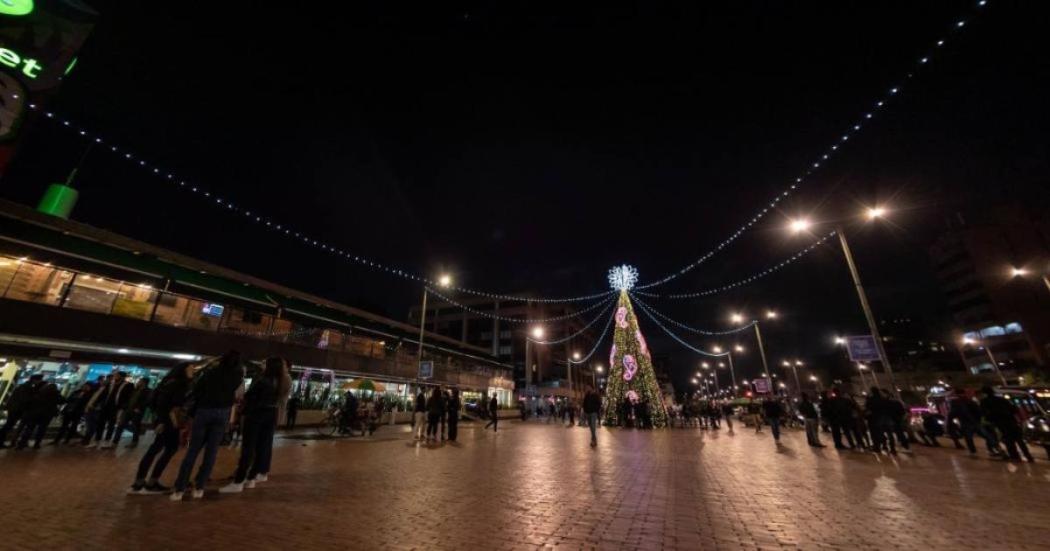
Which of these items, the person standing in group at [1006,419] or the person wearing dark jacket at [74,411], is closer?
the person standing in group at [1006,419]

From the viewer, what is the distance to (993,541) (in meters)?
3.67

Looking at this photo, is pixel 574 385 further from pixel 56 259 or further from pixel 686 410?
pixel 56 259

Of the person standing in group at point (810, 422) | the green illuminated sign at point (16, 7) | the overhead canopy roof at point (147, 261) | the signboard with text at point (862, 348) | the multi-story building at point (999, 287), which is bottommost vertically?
the person standing in group at point (810, 422)

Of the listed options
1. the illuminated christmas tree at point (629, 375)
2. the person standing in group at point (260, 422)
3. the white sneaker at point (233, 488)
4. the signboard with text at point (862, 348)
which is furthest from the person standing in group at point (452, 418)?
the signboard with text at point (862, 348)

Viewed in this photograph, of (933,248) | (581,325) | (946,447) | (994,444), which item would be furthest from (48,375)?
(933,248)

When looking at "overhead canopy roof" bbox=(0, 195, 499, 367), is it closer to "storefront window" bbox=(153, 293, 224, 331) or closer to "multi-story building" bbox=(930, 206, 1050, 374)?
"storefront window" bbox=(153, 293, 224, 331)

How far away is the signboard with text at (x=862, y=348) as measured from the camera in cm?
1246

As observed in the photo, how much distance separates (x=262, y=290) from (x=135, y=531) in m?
23.1

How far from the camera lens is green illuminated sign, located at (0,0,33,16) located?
8.49 m

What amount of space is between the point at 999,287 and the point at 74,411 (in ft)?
301

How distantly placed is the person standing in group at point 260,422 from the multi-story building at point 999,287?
263ft

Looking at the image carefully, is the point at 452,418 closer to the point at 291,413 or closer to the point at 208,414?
the point at 291,413

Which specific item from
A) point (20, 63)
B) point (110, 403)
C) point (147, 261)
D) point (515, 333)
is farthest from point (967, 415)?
point (515, 333)

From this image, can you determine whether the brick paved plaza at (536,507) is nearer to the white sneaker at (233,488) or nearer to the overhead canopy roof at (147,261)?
the white sneaker at (233,488)
